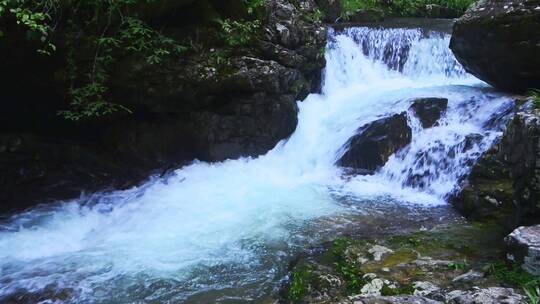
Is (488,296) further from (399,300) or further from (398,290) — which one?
(398,290)

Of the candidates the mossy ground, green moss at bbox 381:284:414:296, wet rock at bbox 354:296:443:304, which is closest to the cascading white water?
the mossy ground

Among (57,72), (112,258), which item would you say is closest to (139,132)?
(57,72)

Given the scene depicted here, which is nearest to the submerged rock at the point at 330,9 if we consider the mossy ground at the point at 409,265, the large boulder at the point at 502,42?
the large boulder at the point at 502,42

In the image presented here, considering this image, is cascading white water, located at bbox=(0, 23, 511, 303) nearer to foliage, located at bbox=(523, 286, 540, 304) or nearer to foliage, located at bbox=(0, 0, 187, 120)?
foliage, located at bbox=(0, 0, 187, 120)

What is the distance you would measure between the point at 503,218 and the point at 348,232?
2.03m

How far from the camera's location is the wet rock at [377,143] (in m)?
8.27

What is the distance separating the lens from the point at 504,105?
26.7 feet

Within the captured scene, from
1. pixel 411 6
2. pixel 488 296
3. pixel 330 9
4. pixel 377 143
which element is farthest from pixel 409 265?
pixel 411 6

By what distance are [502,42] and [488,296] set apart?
18.5 feet

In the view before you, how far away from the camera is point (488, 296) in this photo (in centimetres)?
364

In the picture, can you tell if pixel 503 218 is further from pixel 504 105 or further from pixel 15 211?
pixel 15 211

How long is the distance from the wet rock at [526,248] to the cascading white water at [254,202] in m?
2.34

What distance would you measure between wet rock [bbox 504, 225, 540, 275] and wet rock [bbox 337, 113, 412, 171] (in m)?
3.80

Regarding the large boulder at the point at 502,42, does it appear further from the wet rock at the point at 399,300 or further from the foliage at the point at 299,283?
the wet rock at the point at 399,300
